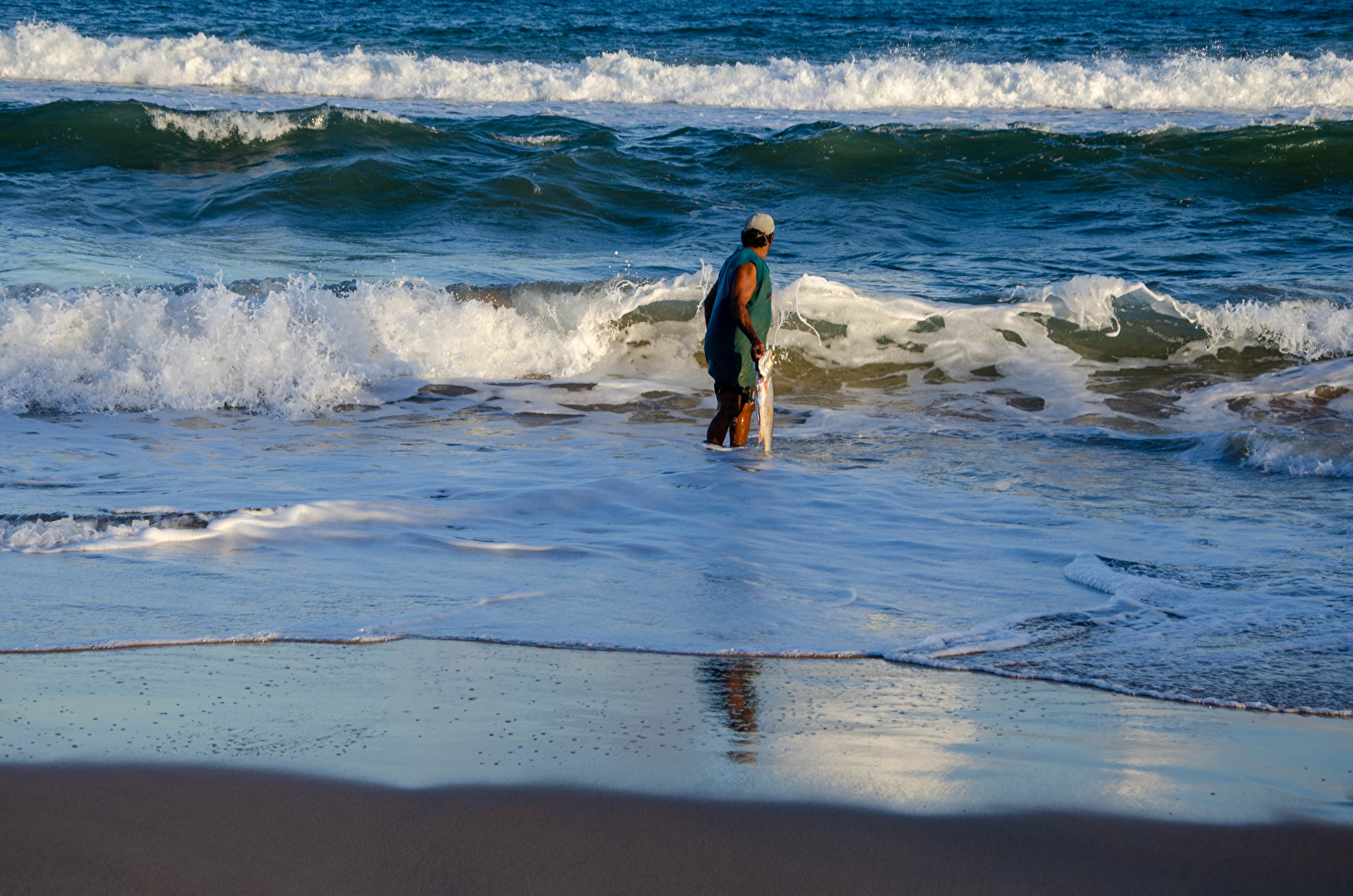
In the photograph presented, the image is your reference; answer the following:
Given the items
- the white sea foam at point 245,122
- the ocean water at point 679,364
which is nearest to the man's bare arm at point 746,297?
the ocean water at point 679,364

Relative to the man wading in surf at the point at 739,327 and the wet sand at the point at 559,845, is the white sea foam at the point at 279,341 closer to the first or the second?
the man wading in surf at the point at 739,327

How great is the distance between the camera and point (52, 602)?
3527mm

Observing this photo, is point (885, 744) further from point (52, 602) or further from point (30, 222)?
point (30, 222)

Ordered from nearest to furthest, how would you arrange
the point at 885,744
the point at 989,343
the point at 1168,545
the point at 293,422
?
the point at 885,744 → the point at 1168,545 → the point at 293,422 → the point at 989,343

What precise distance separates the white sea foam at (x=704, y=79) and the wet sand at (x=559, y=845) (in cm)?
2176

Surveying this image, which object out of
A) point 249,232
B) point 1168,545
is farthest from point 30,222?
point 1168,545

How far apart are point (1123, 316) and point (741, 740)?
8646 mm

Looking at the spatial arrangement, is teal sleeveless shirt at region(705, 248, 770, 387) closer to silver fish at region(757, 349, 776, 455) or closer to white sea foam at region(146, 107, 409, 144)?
silver fish at region(757, 349, 776, 455)

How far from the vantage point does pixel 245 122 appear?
17000 mm

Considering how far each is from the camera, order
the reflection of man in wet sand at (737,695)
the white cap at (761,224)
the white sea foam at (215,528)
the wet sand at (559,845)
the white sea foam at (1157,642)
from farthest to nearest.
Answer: the white cap at (761,224) < the white sea foam at (215,528) < the white sea foam at (1157,642) < the reflection of man in wet sand at (737,695) < the wet sand at (559,845)

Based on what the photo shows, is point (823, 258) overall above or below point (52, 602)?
above

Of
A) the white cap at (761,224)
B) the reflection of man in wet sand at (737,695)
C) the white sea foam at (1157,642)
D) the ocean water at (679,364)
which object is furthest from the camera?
the white cap at (761,224)

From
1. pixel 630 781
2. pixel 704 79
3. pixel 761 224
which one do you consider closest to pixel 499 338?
pixel 761 224

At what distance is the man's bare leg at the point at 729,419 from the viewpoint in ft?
22.7
